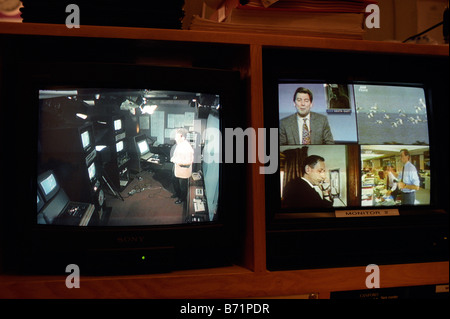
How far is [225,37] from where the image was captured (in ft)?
3.31

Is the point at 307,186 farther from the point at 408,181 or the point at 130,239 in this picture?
the point at 130,239

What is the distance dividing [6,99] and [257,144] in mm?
665

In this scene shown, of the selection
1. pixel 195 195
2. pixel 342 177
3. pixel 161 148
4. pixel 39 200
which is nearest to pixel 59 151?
pixel 39 200

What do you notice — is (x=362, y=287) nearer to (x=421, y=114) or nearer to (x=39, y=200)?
(x=421, y=114)

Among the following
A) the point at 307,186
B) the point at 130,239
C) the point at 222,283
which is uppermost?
the point at 307,186

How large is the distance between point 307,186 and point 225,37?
46 cm

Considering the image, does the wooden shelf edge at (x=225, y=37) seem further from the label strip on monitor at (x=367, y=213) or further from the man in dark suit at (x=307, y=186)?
the label strip on monitor at (x=367, y=213)

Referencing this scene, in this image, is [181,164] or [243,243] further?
[243,243]

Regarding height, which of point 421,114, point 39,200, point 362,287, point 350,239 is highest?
point 421,114

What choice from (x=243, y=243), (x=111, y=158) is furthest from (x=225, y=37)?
(x=243, y=243)

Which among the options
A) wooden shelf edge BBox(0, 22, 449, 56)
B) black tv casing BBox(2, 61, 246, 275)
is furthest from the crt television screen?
black tv casing BBox(2, 61, 246, 275)

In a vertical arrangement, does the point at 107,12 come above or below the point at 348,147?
above

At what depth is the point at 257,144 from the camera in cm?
100

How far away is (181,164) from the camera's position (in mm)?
979
